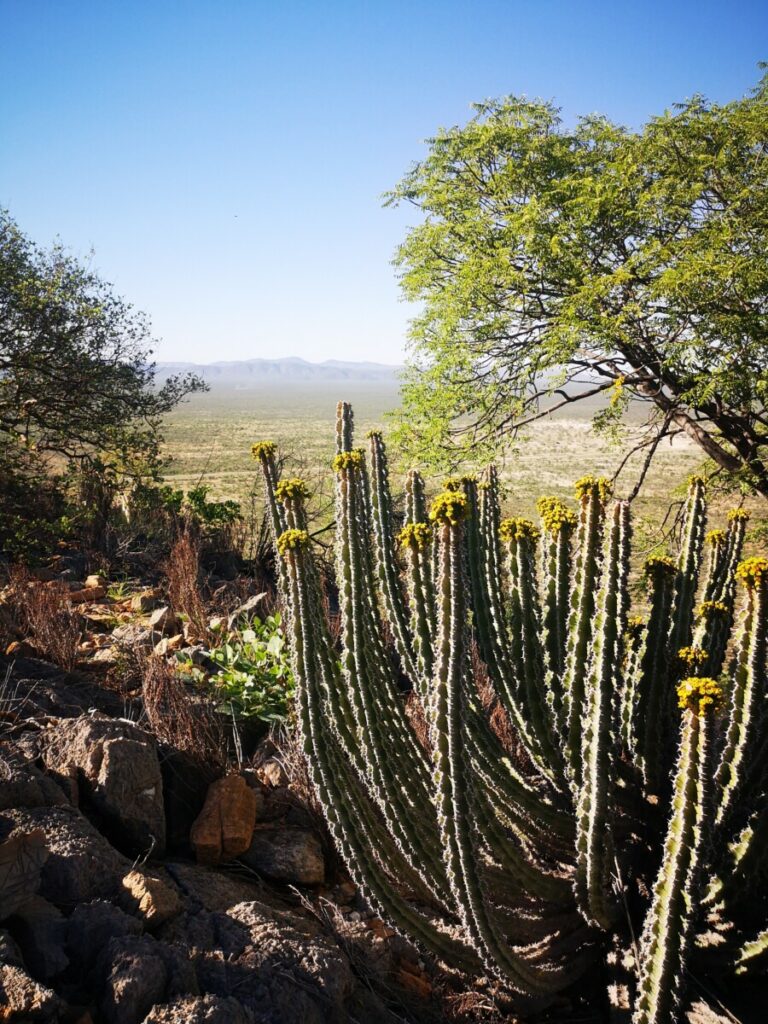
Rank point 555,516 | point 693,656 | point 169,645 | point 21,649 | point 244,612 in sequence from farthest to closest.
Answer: point 244,612
point 169,645
point 21,649
point 555,516
point 693,656

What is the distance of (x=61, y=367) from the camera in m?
9.12

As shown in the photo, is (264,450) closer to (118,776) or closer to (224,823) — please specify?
(118,776)

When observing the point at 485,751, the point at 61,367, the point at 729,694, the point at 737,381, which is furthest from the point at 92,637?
the point at 737,381

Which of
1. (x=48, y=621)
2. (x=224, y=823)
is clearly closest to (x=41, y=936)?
(x=224, y=823)

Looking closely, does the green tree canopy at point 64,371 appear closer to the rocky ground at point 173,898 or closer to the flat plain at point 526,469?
the flat plain at point 526,469

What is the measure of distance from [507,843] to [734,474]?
23.2 ft

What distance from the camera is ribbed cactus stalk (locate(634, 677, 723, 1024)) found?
198 cm

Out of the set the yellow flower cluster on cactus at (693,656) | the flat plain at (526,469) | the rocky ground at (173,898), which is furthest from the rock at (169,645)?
the flat plain at (526,469)

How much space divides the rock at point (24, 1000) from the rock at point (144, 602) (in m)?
4.00

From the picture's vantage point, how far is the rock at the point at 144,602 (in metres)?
5.47

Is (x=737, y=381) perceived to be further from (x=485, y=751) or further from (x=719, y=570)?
(x=485, y=751)

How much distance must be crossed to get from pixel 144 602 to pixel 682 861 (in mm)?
4494

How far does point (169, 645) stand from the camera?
460cm

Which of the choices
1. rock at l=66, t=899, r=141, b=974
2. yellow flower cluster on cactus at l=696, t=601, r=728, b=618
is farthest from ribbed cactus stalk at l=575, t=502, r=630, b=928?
rock at l=66, t=899, r=141, b=974
